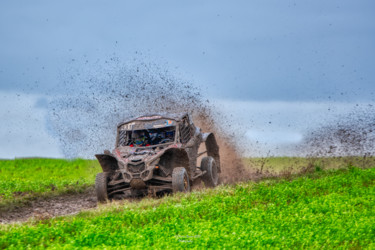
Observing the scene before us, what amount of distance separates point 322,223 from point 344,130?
18.0m

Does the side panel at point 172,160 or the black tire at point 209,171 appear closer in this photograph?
the side panel at point 172,160

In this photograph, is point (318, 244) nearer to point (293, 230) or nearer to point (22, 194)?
point (293, 230)

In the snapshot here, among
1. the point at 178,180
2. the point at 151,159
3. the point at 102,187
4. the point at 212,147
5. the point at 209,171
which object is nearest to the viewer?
the point at 178,180

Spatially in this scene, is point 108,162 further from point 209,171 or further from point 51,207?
point 209,171

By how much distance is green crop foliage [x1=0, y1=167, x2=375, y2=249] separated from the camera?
372 inches

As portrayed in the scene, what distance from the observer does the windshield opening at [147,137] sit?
1822 cm

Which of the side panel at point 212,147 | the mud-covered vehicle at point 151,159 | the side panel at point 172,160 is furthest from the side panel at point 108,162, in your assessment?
the side panel at point 212,147

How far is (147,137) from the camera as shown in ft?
60.4

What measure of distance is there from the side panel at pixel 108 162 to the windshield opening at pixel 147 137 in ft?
2.77

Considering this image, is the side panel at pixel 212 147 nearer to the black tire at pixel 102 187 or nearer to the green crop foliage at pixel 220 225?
the black tire at pixel 102 187

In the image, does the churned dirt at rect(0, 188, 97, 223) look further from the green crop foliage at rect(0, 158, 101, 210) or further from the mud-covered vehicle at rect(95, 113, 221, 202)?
the mud-covered vehicle at rect(95, 113, 221, 202)

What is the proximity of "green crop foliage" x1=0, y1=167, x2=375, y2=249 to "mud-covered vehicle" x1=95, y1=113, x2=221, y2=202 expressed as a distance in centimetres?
164

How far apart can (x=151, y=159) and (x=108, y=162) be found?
2030 mm

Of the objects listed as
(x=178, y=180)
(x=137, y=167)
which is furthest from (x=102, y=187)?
(x=178, y=180)
